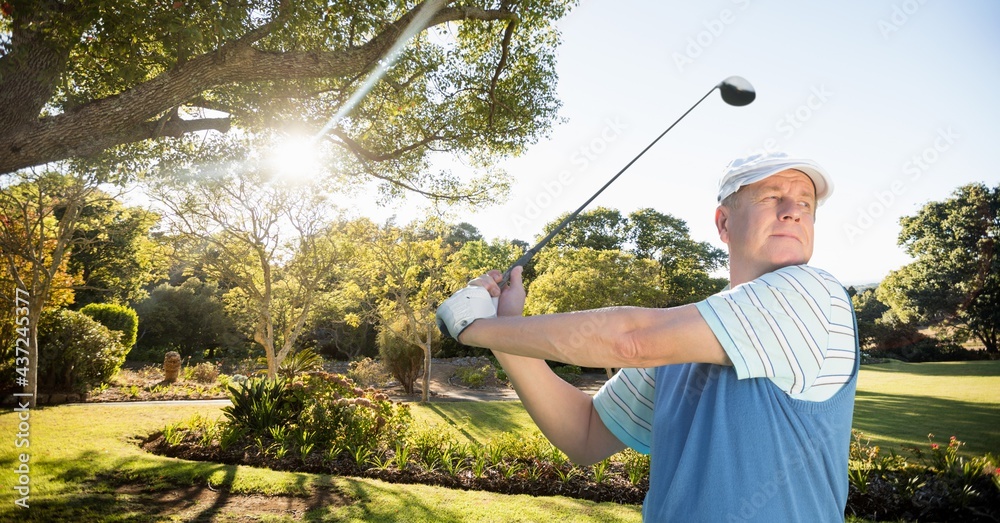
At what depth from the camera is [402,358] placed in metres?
17.7

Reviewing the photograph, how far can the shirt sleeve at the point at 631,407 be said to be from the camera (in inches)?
57.1

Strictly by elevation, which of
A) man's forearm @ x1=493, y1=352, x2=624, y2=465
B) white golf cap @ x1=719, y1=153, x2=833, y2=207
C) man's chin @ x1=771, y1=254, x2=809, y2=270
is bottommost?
man's forearm @ x1=493, y1=352, x2=624, y2=465

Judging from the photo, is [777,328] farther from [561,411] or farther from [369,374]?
[369,374]

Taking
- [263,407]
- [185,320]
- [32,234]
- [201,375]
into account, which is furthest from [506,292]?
[185,320]

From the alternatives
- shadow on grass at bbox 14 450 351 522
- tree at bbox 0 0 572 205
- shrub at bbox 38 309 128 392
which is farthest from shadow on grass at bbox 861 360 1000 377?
shrub at bbox 38 309 128 392

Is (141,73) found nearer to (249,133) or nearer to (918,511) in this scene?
(249,133)

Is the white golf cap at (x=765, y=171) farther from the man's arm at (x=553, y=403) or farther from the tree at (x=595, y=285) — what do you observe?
the tree at (x=595, y=285)

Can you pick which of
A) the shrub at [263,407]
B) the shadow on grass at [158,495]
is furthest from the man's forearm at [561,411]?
the shrub at [263,407]

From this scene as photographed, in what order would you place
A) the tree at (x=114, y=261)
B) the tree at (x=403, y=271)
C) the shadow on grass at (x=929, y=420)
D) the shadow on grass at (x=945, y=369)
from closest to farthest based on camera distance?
the shadow on grass at (x=929, y=420)
the tree at (x=403, y=271)
the tree at (x=114, y=261)
the shadow on grass at (x=945, y=369)

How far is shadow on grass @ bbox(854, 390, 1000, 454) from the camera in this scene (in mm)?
10650

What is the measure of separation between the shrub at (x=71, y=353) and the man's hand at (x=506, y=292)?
592 inches

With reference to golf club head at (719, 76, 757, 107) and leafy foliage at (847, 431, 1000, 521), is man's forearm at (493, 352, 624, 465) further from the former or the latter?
leafy foliage at (847, 431, 1000, 521)

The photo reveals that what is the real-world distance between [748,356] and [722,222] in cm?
52

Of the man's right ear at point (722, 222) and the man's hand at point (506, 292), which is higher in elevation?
the man's right ear at point (722, 222)
